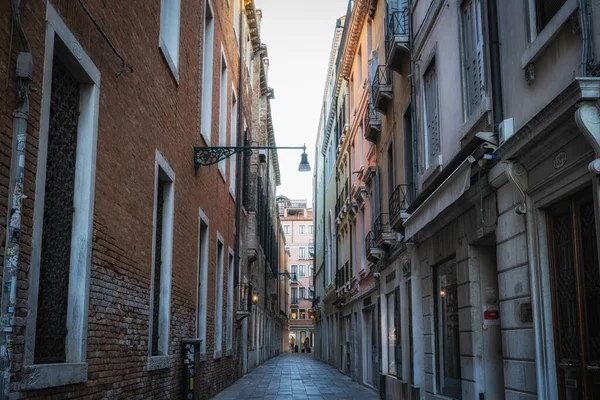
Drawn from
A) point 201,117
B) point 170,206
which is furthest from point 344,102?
point 170,206

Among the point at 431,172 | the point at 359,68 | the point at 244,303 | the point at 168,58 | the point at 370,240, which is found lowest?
the point at 244,303

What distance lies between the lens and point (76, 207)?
721cm

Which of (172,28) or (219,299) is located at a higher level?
(172,28)

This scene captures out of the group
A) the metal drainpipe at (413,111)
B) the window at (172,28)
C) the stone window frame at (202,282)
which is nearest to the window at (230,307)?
the stone window frame at (202,282)

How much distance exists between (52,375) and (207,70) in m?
10.7

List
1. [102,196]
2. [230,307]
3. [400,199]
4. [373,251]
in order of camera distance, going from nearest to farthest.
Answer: [102,196] < [400,199] < [373,251] < [230,307]

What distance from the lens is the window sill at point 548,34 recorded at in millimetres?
6227

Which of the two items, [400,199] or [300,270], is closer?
[400,199]

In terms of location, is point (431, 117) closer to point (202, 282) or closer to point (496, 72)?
point (496, 72)

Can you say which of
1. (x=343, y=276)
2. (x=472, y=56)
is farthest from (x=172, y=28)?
(x=343, y=276)

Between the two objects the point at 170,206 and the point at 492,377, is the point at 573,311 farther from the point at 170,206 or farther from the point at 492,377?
the point at 170,206

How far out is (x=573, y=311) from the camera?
6.67 m

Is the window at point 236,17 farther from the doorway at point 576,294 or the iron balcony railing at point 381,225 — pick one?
the doorway at point 576,294

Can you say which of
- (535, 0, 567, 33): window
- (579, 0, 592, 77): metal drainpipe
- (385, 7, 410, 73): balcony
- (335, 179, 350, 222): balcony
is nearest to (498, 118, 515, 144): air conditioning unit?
(535, 0, 567, 33): window
